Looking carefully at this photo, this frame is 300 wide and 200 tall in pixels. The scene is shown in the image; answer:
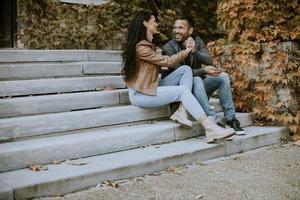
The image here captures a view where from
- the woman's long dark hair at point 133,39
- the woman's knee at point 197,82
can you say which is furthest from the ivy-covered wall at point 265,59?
the woman's long dark hair at point 133,39

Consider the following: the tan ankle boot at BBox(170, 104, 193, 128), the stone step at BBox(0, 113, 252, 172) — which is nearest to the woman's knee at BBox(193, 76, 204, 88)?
the tan ankle boot at BBox(170, 104, 193, 128)

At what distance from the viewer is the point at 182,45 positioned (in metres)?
5.61

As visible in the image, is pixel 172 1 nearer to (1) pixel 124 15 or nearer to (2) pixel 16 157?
(1) pixel 124 15

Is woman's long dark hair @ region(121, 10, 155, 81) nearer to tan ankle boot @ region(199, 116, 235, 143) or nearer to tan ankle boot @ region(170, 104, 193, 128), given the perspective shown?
tan ankle boot @ region(170, 104, 193, 128)

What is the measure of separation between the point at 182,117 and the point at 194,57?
3.30 ft

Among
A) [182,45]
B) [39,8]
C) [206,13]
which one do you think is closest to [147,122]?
[182,45]

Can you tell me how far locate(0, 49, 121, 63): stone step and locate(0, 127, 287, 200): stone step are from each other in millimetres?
2309

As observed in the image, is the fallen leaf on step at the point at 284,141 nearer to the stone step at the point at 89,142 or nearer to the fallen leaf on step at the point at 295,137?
the fallen leaf on step at the point at 295,137

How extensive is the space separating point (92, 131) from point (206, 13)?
22.2ft

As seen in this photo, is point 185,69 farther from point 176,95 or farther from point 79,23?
point 79,23

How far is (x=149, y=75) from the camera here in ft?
16.4

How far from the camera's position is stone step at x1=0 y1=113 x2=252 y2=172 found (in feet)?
12.5

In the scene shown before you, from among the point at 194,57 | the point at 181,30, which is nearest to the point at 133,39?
the point at 181,30

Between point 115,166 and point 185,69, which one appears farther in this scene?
point 185,69
